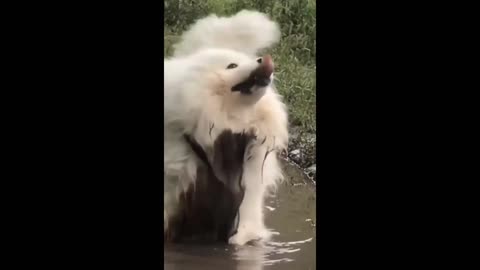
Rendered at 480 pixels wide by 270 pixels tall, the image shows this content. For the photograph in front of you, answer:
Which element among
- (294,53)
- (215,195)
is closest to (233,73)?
(294,53)

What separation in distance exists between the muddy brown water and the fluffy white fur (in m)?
0.03

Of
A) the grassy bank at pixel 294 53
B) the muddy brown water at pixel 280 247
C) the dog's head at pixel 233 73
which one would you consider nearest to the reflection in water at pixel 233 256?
the muddy brown water at pixel 280 247

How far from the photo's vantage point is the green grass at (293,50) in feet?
6.37

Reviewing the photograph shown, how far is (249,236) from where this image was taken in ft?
6.37

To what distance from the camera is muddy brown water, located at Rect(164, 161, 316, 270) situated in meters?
1.90

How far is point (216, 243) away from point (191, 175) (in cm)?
17

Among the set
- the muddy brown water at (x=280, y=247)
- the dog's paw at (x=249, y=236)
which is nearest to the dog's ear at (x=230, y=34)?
the muddy brown water at (x=280, y=247)

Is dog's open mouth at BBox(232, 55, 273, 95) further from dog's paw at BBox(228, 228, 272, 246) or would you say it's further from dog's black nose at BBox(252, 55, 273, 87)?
dog's paw at BBox(228, 228, 272, 246)

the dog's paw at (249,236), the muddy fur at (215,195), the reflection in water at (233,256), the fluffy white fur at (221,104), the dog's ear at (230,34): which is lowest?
the reflection in water at (233,256)

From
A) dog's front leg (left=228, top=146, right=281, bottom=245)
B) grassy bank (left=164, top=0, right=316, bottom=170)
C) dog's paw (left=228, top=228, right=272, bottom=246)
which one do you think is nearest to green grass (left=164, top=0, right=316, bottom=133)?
grassy bank (left=164, top=0, right=316, bottom=170)

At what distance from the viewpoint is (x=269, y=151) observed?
196 cm

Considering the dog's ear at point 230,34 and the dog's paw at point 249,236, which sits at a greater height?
the dog's ear at point 230,34

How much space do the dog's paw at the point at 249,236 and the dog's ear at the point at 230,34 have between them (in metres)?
0.42

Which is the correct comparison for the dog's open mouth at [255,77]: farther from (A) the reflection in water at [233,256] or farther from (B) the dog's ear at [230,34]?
(A) the reflection in water at [233,256]
